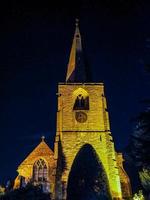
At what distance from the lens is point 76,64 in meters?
38.1

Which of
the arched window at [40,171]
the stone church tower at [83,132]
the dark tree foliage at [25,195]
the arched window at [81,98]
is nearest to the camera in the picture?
the dark tree foliage at [25,195]

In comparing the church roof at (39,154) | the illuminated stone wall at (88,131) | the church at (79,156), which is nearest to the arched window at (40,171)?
the church at (79,156)

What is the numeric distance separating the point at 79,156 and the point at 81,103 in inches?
266

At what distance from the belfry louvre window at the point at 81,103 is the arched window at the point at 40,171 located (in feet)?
23.8

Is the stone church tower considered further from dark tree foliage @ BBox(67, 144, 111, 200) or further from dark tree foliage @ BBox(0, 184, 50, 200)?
dark tree foliage @ BBox(0, 184, 50, 200)

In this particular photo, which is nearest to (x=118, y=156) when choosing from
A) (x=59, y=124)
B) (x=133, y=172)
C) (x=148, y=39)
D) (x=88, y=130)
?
(x=88, y=130)

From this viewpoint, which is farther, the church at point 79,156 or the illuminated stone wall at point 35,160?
the illuminated stone wall at point 35,160

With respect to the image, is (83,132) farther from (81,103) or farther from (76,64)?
(76,64)

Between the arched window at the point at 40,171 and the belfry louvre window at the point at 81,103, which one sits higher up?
the belfry louvre window at the point at 81,103

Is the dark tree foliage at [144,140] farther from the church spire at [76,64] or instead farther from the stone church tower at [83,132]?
the church spire at [76,64]

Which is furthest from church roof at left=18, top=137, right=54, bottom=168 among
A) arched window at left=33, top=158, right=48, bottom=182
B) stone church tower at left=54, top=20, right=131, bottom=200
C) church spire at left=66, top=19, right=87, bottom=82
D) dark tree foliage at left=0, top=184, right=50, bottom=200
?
dark tree foliage at left=0, top=184, right=50, bottom=200

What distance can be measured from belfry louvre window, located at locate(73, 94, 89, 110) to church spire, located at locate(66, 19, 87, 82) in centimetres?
255

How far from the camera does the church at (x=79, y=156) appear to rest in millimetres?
28689

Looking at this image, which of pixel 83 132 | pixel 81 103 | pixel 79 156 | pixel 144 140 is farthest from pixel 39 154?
pixel 144 140
